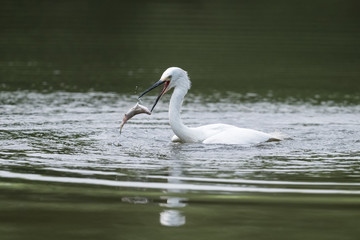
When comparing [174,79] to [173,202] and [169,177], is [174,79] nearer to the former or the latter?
[169,177]

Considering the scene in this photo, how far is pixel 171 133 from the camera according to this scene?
1495 centimetres

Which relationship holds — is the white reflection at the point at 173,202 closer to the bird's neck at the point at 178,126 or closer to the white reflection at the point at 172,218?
the white reflection at the point at 172,218

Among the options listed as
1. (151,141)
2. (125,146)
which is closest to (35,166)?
(125,146)

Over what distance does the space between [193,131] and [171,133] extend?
4.65ft

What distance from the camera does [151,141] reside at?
13789 mm

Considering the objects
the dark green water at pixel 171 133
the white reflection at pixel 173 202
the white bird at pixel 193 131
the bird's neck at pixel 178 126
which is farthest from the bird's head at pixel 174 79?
the white reflection at pixel 173 202

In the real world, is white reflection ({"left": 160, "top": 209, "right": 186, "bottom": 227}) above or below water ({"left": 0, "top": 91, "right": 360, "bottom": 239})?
below

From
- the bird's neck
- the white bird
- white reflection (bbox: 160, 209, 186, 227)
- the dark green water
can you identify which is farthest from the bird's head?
white reflection (bbox: 160, 209, 186, 227)

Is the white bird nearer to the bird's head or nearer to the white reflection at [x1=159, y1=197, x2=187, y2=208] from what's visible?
the bird's head

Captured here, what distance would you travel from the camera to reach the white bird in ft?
43.5

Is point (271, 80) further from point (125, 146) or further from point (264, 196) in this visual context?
point (264, 196)

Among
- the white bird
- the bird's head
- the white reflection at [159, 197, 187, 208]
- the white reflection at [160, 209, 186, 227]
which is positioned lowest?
the white reflection at [160, 209, 186, 227]

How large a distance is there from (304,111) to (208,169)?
22.3 feet

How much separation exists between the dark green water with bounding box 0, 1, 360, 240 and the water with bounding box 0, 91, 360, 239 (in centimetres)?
2
